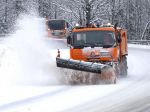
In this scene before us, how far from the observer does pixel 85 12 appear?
45.0 meters

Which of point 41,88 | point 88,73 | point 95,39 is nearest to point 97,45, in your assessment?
point 95,39

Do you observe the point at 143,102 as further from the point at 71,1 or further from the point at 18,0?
the point at 18,0

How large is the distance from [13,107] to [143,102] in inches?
120

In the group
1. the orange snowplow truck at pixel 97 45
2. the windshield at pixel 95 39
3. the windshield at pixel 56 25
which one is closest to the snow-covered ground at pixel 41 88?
the orange snowplow truck at pixel 97 45

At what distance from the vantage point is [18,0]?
71.4m

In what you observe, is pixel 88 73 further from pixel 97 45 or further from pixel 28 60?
pixel 28 60

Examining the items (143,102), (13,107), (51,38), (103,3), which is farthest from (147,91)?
(103,3)

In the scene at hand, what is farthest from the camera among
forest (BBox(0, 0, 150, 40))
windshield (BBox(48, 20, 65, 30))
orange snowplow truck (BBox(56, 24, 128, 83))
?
forest (BBox(0, 0, 150, 40))

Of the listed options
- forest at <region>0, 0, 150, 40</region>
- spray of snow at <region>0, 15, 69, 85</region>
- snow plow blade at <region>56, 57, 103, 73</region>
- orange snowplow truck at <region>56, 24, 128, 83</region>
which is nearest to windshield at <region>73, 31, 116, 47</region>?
orange snowplow truck at <region>56, 24, 128, 83</region>

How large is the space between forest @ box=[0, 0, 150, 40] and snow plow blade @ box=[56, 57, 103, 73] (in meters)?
8.83

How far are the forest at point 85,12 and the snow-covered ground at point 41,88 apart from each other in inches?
210

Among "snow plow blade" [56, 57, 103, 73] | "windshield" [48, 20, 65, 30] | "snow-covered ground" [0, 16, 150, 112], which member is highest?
"windshield" [48, 20, 65, 30]

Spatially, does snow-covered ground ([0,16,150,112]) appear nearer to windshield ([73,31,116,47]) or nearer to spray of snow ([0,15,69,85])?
spray of snow ([0,15,69,85])

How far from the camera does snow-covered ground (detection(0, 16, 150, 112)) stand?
11.4 metres
